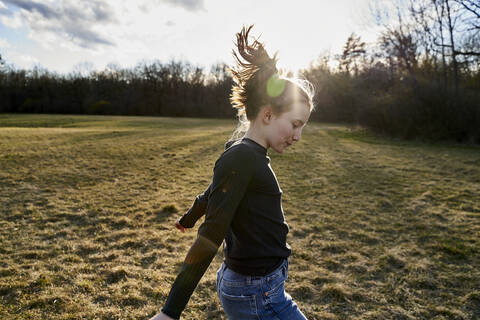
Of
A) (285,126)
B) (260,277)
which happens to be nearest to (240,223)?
(260,277)

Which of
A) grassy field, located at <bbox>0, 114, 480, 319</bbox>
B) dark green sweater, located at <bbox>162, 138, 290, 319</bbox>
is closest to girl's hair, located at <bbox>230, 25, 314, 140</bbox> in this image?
dark green sweater, located at <bbox>162, 138, 290, 319</bbox>

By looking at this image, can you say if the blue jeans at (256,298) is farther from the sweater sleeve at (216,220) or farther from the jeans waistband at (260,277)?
the sweater sleeve at (216,220)

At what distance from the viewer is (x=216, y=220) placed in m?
1.27

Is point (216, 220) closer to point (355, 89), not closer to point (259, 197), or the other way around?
point (259, 197)

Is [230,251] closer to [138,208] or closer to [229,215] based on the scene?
[229,215]

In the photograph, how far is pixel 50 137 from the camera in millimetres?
16625

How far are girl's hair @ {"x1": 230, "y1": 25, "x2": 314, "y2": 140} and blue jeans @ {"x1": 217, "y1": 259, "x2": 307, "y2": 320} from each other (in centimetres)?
78

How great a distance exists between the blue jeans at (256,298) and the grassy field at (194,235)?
1.83 metres

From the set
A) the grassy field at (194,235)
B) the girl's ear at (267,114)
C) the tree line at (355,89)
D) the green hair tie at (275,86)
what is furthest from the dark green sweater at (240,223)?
the tree line at (355,89)

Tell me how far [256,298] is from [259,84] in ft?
3.33

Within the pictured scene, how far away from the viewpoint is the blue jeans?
1.50m

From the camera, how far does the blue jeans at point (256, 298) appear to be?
59.1 inches

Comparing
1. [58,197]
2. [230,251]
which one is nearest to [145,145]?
[58,197]

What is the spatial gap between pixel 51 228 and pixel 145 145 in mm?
10368
